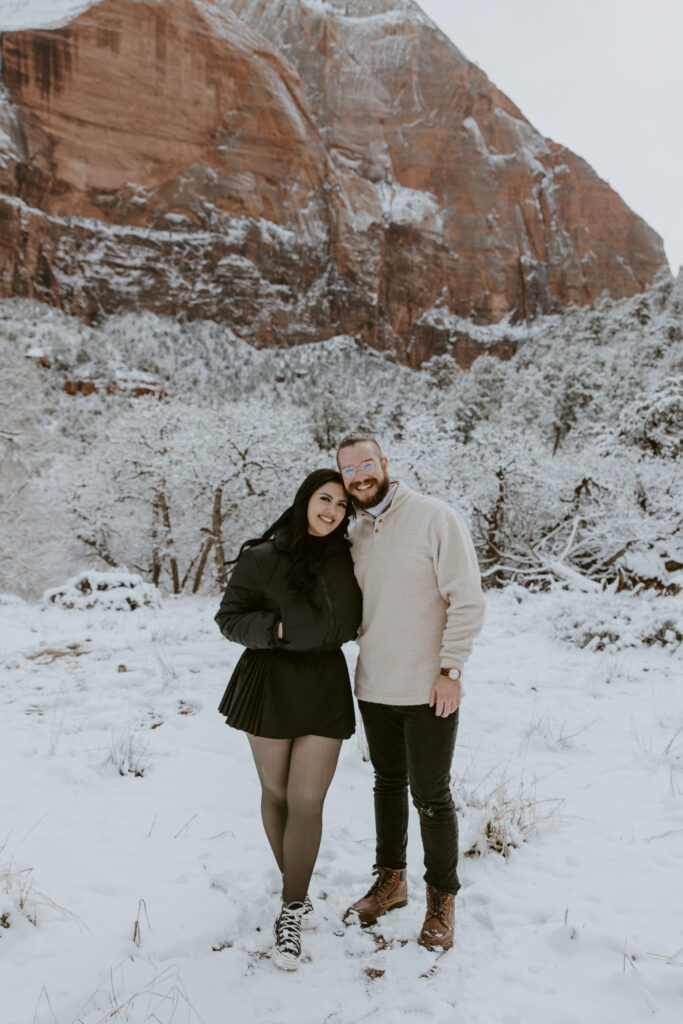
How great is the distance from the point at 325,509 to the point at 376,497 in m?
0.23

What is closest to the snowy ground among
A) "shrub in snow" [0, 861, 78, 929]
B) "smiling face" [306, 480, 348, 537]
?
"shrub in snow" [0, 861, 78, 929]

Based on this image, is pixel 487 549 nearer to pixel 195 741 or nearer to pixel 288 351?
pixel 195 741

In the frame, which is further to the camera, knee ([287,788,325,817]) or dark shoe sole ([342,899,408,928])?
dark shoe sole ([342,899,408,928])

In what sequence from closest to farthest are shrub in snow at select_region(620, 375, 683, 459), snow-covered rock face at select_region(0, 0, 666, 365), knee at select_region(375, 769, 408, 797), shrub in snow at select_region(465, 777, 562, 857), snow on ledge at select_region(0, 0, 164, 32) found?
1. knee at select_region(375, 769, 408, 797)
2. shrub in snow at select_region(465, 777, 562, 857)
3. shrub in snow at select_region(620, 375, 683, 459)
4. snow on ledge at select_region(0, 0, 164, 32)
5. snow-covered rock face at select_region(0, 0, 666, 365)

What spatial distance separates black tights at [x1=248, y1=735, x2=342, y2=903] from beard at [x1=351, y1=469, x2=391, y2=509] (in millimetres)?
997

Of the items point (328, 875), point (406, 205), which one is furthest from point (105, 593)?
point (406, 205)

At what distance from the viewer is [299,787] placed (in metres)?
2.40

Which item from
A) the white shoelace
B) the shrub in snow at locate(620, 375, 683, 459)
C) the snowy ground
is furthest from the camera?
the shrub in snow at locate(620, 375, 683, 459)

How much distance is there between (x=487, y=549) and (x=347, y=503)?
1685 cm

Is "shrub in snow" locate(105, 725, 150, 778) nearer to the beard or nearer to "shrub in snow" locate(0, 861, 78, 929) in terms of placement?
"shrub in snow" locate(0, 861, 78, 929)

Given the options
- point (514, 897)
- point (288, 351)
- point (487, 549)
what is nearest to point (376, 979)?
point (514, 897)

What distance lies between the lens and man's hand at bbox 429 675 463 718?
2.36 metres

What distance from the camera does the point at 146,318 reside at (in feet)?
274

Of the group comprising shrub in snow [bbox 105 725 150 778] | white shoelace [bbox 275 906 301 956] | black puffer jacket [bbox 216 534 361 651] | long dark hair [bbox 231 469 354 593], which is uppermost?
long dark hair [bbox 231 469 354 593]
